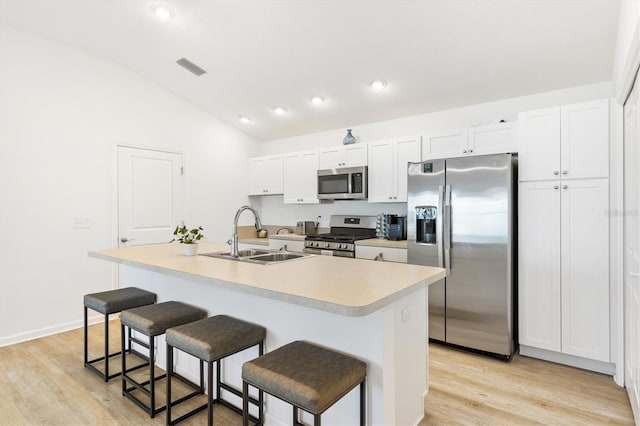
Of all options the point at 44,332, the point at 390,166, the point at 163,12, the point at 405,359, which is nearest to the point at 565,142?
the point at 390,166

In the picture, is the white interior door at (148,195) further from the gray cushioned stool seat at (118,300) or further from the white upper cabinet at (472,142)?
the white upper cabinet at (472,142)

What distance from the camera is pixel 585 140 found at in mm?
2713

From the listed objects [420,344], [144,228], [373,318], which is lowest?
[420,344]

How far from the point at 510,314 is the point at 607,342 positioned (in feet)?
2.15

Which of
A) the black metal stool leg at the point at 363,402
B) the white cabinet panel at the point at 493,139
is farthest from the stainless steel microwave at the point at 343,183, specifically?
the black metal stool leg at the point at 363,402

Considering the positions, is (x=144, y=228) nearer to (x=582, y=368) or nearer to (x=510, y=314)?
(x=510, y=314)

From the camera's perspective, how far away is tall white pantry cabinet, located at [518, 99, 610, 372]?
266cm

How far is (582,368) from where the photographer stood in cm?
279

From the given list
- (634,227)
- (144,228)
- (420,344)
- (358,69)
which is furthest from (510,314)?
(144,228)

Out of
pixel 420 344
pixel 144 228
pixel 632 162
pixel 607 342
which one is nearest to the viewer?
pixel 420 344

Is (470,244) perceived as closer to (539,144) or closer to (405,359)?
(539,144)

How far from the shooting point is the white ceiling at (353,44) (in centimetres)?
256

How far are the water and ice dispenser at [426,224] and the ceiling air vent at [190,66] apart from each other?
284 cm

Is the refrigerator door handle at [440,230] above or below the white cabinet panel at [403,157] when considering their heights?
below
